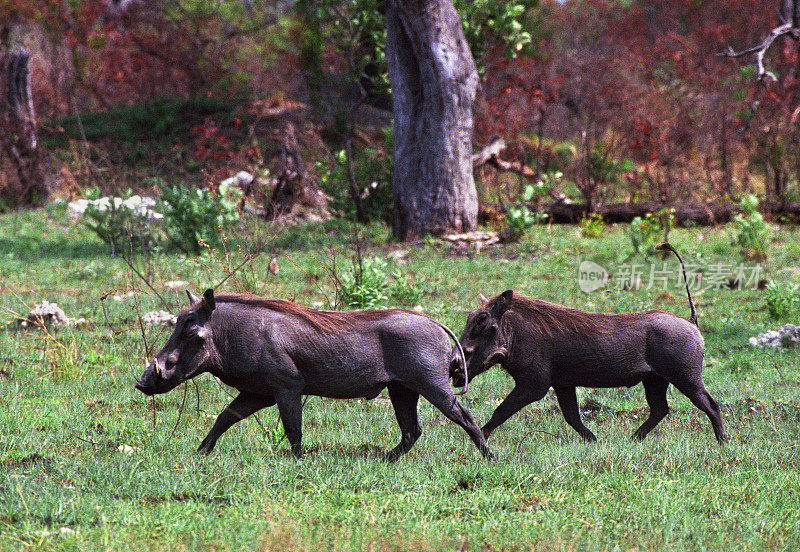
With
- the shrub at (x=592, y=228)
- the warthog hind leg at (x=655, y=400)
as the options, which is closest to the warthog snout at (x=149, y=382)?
the warthog hind leg at (x=655, y=400)

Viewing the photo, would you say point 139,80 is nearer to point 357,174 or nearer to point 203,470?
point 357,174

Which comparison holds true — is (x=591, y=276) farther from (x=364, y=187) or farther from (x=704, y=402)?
(x=704, y=402)

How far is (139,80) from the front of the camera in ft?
79.8

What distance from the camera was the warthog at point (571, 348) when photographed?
207 inches

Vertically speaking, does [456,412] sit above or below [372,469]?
above

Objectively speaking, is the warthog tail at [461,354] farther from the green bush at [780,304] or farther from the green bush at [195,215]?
the green bush at [195,215]

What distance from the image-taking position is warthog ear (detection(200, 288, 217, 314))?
14.8 ft

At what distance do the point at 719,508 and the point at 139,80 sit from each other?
22.9m

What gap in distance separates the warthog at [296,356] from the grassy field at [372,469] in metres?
0.33

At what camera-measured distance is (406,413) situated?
499cm

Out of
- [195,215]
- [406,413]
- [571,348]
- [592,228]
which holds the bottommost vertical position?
[592,228]

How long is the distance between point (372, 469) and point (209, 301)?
1.23 m

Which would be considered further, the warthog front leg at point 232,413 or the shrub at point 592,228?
the shrub at point 592,228
